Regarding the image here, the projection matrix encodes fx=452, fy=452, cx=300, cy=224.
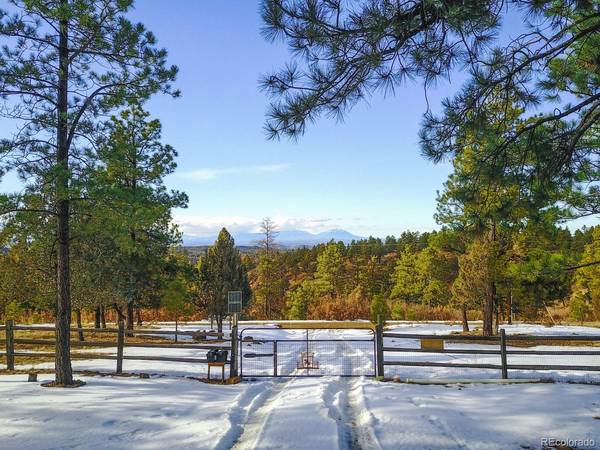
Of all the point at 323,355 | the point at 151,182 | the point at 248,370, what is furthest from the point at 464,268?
the point at 151,182

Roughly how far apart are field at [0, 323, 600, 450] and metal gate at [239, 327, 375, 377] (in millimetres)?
1176

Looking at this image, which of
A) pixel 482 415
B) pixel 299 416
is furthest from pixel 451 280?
pixel 299 416

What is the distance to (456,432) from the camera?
6250mm

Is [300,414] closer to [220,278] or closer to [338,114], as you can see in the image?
[338,114]

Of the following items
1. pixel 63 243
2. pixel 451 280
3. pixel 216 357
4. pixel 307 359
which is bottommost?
pixel 307 359

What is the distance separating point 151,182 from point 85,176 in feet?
41.2

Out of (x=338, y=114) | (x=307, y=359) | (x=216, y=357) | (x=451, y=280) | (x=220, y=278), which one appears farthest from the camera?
(x=451, y=280)

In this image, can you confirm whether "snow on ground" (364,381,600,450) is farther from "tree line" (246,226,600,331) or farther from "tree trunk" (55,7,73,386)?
"tree trunk" (55,7,73,386)

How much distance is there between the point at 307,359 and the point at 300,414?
582cm

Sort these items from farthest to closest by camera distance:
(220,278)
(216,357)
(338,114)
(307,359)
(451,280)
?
(451,280), (220,278), (307,359), (216,357), (338,114)

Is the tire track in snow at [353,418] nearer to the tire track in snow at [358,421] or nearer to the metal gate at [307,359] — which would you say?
the tire track in snow at [358,421]

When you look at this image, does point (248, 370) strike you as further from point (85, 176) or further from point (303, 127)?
point (303, 127)

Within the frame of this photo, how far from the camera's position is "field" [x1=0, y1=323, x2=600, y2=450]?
236 inches

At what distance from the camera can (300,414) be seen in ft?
23.3
